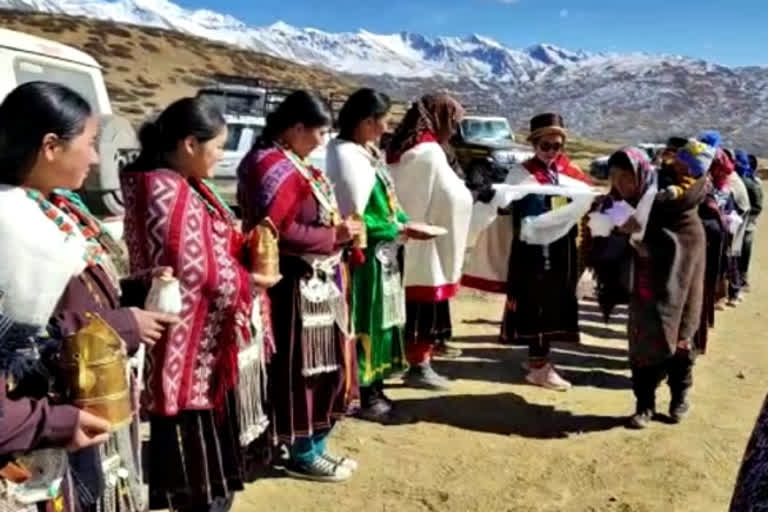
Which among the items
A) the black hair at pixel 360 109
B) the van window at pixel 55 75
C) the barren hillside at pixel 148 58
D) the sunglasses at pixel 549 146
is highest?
the barren hillside at pixel 148 58

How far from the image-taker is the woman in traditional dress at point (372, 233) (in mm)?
4074

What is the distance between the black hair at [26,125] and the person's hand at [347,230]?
1.74 m

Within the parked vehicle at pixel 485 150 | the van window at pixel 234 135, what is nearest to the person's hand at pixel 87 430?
the van window at pixel 234 135

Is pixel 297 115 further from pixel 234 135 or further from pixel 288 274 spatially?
pixel 234 135

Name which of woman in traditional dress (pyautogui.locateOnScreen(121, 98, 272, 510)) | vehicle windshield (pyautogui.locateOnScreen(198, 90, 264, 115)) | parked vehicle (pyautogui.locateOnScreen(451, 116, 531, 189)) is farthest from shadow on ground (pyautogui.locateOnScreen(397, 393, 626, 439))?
parked vehicle (pyautogui.locateOnScreen(451, 116, 531, 189))

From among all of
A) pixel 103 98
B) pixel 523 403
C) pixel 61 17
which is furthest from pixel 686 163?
pixel 61 17

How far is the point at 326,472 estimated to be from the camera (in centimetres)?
397

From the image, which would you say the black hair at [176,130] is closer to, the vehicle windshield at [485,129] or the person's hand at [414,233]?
the person's hand at [414,233]

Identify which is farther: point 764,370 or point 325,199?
point 764,370

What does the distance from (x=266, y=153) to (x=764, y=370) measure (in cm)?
450

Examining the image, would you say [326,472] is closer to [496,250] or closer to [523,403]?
[523,403]

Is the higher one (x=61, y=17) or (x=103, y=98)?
(x=61, y=17)

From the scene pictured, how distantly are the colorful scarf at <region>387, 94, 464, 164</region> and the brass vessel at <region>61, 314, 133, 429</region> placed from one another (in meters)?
3.23

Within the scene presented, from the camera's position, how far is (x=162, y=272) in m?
2.44
